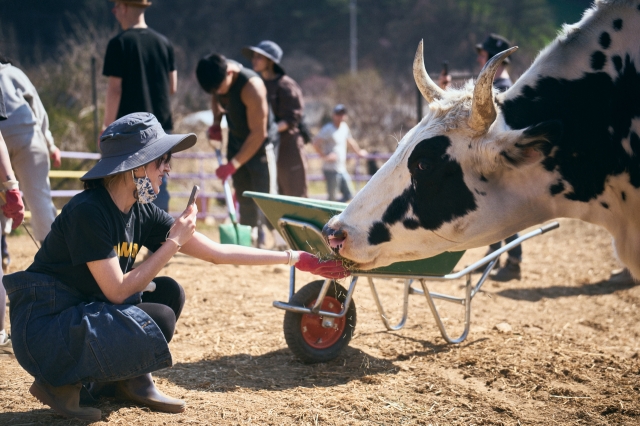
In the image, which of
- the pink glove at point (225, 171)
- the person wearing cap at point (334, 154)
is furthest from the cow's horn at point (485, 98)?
the person wearing cap at point (334, 154)

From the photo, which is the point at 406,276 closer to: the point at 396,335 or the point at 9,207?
the point at 396,335

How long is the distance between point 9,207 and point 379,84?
22.2m

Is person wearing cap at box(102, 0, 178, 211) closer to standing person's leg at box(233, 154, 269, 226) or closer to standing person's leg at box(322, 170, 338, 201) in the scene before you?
standing person's leg at box(233, 154, 269, 226)

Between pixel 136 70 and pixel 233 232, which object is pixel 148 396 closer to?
pixel 233 232

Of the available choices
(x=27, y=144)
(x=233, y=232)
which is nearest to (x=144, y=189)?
(x=27, y=144)

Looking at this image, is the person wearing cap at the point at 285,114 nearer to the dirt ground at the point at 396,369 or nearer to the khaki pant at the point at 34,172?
the dirt ground at the point at 396,369

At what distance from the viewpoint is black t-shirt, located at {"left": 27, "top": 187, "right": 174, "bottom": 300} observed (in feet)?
8.52

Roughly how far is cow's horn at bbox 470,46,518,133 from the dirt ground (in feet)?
4.18

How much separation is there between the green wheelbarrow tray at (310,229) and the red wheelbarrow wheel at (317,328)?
254mm

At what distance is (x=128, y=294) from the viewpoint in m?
2.67

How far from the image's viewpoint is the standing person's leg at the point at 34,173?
4434 millimetres

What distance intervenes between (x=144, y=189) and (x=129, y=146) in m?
→ 0.18

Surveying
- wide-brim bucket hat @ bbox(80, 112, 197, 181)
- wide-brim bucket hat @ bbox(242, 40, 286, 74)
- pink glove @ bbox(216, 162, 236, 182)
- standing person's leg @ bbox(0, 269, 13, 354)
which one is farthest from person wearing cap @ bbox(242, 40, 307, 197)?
wide-brim bucket hat @ bbox(80, 112, 197, 181)

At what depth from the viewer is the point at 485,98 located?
8.55 ft
